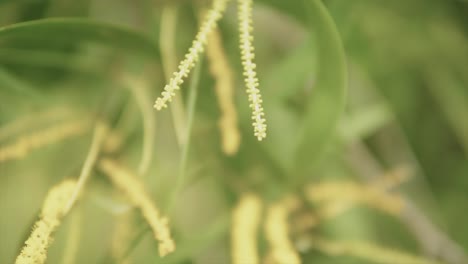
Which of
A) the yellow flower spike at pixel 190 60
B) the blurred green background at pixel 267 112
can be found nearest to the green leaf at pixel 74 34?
the blurred green background at pixel 267 112

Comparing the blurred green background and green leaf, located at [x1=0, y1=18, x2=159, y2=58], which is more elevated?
green leaf, located at [x1=0, y1=18, x2=159, y2=58]

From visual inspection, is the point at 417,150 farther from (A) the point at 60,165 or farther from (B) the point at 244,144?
(A) the point at 60,165

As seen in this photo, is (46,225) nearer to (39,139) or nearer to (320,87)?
(39,139)

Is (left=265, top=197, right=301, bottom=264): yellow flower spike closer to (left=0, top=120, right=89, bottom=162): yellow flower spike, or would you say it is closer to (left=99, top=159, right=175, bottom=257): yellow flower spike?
(left=99, top=159, right=175, bottom=257): yellow flower spike

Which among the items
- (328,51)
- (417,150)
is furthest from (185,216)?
(328,51)

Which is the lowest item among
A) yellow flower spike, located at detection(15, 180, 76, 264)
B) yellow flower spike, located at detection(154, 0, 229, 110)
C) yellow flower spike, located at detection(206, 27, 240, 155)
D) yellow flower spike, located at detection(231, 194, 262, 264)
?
yellow flower spike, located at detection(231, 194, 262, 264)

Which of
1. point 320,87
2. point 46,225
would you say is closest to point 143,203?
point 46,225

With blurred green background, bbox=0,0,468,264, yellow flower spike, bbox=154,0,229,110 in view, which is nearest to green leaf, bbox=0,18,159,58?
blurred green background, bbox=0,0,468,264
